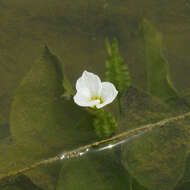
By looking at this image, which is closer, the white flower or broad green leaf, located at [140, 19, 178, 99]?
the white flower

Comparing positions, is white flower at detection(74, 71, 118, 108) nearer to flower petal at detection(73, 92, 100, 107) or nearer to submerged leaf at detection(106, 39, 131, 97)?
flower petal at detection(73, 92, 100, 107)

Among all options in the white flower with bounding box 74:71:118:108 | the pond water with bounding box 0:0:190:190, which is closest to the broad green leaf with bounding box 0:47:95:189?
the pond water with bounding box 0:0:190:190

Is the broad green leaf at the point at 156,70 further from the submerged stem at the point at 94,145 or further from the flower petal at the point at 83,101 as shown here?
the flower petal at the point at 83,101

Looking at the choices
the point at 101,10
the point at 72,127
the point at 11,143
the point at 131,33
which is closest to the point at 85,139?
the point at 72,127

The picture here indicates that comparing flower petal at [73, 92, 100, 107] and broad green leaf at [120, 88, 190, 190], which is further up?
flower petal at [73, 92, 100, 107]

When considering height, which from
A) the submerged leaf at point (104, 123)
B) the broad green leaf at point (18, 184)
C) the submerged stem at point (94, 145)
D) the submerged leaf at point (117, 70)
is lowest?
the broad green leaf at point (18, 184)

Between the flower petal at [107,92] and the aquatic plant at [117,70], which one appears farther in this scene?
the aquatic plant at [117,70]

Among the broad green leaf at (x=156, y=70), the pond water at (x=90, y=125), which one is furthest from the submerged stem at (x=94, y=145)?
the broad green leaf at (x=156, y=70)

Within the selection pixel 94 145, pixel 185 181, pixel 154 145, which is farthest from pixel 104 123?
pixel 185 181
